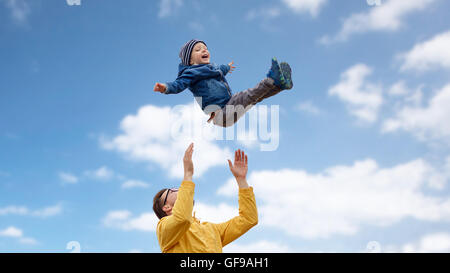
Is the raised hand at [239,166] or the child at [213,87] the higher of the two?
the child at [213,87]

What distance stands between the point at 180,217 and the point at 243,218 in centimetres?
117

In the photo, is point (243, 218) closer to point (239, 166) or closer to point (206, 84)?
point (239, 166)

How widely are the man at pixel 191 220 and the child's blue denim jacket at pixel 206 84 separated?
1079mm

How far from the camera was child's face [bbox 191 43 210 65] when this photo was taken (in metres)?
6.57

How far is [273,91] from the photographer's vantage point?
6.03m

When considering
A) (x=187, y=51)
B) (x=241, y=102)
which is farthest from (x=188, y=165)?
(x=187, y=51)

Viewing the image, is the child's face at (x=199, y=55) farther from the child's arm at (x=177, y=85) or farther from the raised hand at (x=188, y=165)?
the raised hand at (x=188, y=165)

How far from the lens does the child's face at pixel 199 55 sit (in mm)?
6574

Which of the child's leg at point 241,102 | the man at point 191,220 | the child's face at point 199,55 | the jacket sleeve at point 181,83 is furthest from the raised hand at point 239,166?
the child's face at point 199,55

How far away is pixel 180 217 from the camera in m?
4.75

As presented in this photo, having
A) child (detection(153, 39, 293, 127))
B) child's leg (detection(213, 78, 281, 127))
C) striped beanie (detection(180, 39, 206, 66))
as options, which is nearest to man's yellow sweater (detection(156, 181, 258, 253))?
child's leg (detection(213, 78, 281, 127))
